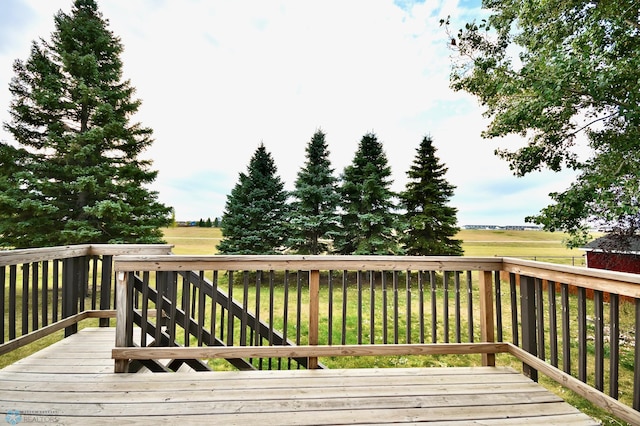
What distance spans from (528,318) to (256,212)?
1097cm

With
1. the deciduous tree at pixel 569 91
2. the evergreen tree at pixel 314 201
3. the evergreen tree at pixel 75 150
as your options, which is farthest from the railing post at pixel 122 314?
the evergreen tree at pixel 314 201

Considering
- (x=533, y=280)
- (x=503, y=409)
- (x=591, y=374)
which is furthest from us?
(x=591, y=374)

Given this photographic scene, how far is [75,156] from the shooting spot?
8234 mm

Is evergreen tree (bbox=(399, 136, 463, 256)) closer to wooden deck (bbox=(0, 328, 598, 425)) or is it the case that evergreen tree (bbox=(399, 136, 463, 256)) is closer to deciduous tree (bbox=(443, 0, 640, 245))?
deciduous tree (bbox=(443, 0, 640, 245))

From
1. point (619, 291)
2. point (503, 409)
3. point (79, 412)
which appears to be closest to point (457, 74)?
point (619, 291)

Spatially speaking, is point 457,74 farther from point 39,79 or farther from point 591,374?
point 39,79

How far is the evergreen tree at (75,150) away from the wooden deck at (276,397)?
7.10 meters

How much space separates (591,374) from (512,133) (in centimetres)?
709

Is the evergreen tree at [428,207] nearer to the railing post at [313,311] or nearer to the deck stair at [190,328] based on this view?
the railing post at [313,311]

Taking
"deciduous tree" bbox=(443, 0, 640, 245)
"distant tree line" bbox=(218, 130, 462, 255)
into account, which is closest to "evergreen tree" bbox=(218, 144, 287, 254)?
"distant tree line" bbox=(218, 130, 462, 255)

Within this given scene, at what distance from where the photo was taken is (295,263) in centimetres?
261

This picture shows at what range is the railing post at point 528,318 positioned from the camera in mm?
2548

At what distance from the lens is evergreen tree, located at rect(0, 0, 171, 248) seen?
315 inches

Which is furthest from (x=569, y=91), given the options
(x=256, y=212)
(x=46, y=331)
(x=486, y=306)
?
(x=256, y=212)
